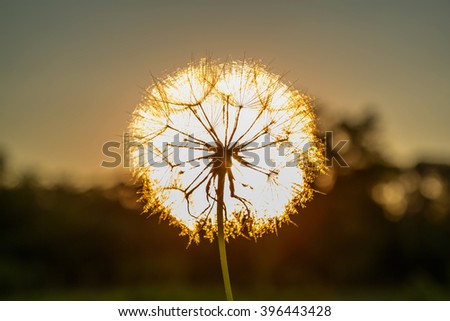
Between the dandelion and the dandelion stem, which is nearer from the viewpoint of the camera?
the dandelion stem

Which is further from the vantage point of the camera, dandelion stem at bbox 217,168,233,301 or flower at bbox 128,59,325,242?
flower at bbox 128,59,325,242

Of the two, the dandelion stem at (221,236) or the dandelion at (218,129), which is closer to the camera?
the dandelion stem at (221,236)

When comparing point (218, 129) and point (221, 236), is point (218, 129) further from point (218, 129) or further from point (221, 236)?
point (221, 236)

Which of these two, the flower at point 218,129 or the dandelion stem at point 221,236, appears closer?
the dandelion stem at point 221,236

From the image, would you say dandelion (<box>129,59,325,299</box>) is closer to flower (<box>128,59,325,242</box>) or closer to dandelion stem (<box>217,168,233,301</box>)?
flower (<box>128,59,325,242</box>)

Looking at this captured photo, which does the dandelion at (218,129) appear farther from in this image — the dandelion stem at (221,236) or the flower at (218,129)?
the dandelion stem at (221,236)

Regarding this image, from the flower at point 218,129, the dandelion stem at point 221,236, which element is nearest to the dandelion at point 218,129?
the flower at point 218,129

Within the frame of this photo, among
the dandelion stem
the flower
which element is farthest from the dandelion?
the dandelion stem
